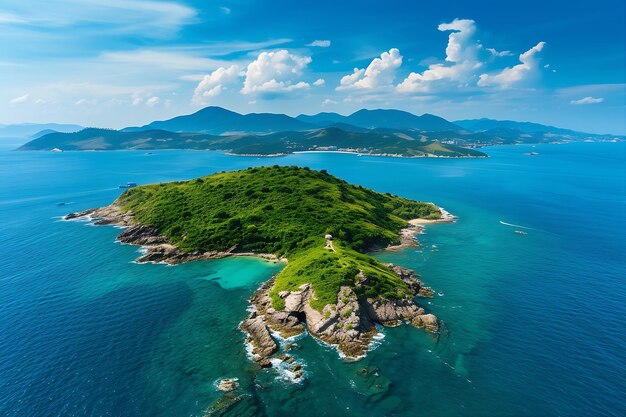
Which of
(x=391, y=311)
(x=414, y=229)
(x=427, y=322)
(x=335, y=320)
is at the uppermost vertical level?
(x=335, y=320)

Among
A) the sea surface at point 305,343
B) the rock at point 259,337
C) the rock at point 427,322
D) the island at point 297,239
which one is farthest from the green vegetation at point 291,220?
the sea surface at point 305,343

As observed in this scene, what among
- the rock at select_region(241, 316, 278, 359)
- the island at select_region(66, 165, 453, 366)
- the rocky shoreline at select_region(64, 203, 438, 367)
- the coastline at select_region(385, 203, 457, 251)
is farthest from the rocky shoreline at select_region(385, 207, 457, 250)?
the rock at select_region(241, 316, 278, 359)

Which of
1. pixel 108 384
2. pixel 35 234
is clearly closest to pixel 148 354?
pixel 108 384

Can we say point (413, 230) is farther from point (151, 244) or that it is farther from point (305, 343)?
point (151, 244)

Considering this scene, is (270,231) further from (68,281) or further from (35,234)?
(35,234)

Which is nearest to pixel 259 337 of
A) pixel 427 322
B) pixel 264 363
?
pixel 264 363

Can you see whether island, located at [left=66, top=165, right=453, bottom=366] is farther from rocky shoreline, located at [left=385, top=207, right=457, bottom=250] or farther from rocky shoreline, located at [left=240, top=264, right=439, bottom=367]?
rocky shoreline, located at [left=385, top=207, right=457, bottom=250]
